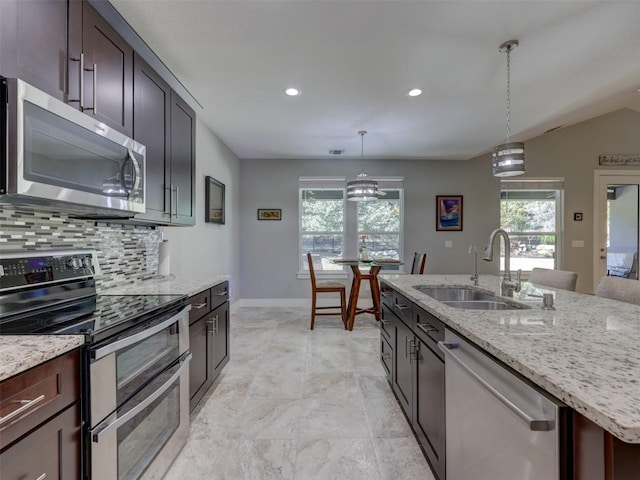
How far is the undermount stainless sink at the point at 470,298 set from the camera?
5.57ft

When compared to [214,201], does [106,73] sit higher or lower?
higher

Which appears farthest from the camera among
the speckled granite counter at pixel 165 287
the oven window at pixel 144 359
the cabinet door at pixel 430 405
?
the speckled granite counter at pixel 165 287

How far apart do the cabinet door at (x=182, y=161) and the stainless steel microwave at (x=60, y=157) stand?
59 centimetres

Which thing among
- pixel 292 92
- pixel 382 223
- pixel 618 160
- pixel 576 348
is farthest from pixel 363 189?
pixel 618 160

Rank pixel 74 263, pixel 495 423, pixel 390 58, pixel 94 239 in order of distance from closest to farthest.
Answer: pixel 495 423 < pixel 74 263 < pixel 94 239 < pixel 390 58

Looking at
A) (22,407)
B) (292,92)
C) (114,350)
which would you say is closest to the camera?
(22,407)

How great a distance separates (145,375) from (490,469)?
1.38 m

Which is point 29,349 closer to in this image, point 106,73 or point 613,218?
point 106,73

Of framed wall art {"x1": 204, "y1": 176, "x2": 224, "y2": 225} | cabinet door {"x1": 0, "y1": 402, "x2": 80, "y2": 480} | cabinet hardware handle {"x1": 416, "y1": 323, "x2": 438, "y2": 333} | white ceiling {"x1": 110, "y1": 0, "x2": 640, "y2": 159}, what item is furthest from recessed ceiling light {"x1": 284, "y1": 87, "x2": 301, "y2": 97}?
cabinet door {"x1": 0, "y1": 402, "x2": 80, "y2": 480}

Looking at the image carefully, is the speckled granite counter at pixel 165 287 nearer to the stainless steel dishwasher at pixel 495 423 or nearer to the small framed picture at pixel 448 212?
the stainless steel dishwasher at pixel 495 423

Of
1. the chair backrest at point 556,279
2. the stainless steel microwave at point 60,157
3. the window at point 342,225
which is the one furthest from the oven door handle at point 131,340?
the window at point 342,225

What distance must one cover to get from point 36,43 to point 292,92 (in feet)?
6.33

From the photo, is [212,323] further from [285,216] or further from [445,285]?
[285,216]

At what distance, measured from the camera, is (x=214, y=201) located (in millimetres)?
3900
